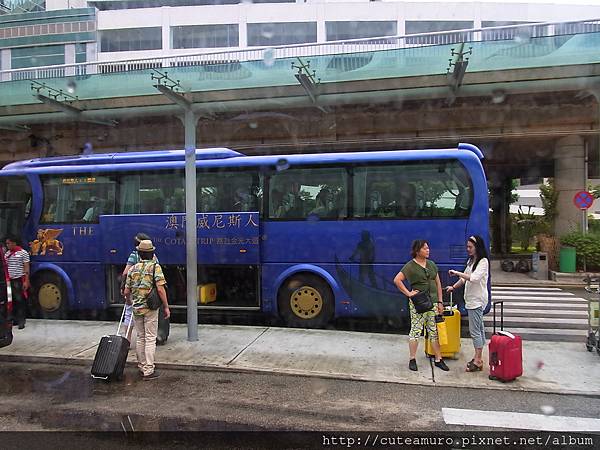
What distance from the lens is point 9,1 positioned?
2653cm

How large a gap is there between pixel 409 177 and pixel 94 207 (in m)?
6.11

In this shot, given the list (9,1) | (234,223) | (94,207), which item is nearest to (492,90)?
(234,223)

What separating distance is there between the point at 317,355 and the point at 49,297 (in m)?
6.00

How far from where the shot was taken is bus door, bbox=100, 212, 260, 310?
8922 millimetres

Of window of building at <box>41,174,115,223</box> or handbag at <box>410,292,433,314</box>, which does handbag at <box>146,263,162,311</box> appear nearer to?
handbag at <box>410,292,433,314</box>

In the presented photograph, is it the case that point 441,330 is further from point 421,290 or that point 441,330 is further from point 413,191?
point 413,191

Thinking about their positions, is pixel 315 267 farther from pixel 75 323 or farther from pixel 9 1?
pixel 9 1

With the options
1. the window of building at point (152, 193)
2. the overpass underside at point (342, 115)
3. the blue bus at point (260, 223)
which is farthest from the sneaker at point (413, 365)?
the overpass underside at point (342, 115)

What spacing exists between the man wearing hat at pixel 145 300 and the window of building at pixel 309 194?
319 centimetres

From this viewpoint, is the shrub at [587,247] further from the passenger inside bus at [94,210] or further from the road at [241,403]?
the passenger inside bus at [94,210]

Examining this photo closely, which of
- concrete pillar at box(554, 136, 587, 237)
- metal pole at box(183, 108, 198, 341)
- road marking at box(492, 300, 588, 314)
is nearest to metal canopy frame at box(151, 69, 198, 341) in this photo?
metal pole at box(183, 108, 198, 341)

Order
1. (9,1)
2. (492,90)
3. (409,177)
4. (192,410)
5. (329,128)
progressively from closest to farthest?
(192,410), (409,177), (492,90), (329,128), (9,1)

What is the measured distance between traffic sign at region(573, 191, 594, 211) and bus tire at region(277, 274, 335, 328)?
35.6 feet

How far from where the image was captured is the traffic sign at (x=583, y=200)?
50.0ft
